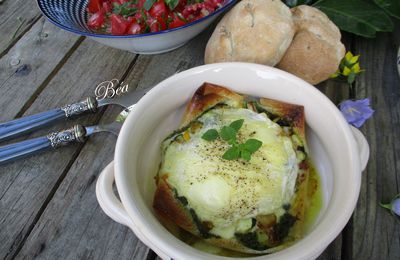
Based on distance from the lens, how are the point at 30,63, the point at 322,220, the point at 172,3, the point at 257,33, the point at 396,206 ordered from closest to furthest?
the point at 322,220 < the point at 396,206 < the point at 257,33 < the point at 172,3 < the point at 30,63

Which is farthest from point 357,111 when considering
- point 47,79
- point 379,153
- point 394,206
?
point 47,79

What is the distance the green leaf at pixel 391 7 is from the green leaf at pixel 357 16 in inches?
0.7

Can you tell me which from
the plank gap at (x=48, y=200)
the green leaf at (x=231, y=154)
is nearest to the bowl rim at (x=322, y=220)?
the green leaf at (x=231, y=154)

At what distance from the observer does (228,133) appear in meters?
0.45

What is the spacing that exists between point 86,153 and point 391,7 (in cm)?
71

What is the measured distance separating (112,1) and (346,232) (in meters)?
0.69

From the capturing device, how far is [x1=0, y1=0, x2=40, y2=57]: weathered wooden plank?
911 mm

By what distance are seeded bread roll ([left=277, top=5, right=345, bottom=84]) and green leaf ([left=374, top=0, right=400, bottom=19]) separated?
6.9 inches

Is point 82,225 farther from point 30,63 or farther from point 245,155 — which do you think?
point 30,63

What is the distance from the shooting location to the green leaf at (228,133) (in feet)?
1.47

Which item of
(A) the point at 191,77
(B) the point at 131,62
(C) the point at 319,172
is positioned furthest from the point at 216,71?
(B) the point at 131,62

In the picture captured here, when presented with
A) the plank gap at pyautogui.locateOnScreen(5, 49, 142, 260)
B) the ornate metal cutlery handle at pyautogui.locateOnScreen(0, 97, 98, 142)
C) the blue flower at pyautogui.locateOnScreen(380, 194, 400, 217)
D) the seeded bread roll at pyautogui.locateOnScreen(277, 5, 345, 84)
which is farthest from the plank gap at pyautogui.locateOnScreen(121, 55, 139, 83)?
the blue flower at pyautogui.locateOnScreen(380, 194, 400, 217)

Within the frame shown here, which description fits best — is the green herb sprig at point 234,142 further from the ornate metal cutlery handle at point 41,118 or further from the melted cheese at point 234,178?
the ornate metal cutlery handle at point 41,118

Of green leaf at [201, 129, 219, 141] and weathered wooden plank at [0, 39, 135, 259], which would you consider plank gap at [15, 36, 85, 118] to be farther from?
green leaf at [201, 129, 219, 141]
